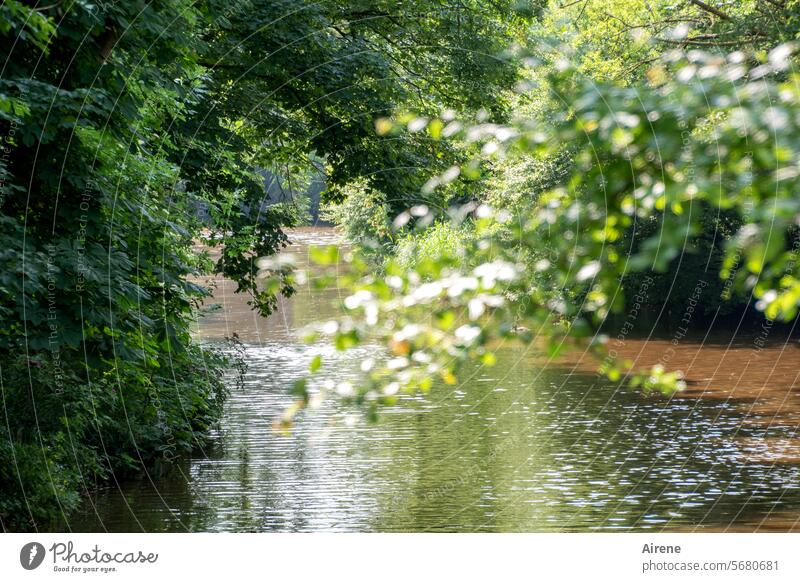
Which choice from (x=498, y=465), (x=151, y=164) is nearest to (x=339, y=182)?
(x=498, y=465)

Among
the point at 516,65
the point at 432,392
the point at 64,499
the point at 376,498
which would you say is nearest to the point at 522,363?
the point at 432,392

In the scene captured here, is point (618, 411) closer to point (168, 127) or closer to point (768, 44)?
point (768, 44)

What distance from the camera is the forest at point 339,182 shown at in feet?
10.7

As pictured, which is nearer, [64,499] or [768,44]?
[64,499]

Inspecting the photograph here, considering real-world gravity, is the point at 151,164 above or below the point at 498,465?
above

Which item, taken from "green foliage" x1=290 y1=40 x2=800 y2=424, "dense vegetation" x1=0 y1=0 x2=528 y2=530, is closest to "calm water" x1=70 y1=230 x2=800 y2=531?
"dense vegetation" x1=0 y1=0 x2=528 y2=530

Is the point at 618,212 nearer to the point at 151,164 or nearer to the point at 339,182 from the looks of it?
the point at 151,164

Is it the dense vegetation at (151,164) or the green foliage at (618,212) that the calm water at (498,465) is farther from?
the green foliage at (618,212)

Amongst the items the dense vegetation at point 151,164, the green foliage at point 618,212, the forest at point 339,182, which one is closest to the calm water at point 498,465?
the forest at point 339,182

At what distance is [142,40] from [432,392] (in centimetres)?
1325

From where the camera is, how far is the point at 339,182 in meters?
17.9

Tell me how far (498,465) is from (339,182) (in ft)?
18.0

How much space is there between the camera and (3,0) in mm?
7988

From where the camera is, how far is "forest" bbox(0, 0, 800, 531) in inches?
129
